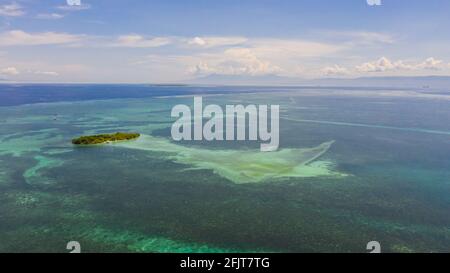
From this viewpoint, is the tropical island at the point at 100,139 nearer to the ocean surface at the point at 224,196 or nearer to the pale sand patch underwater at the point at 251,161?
the ocean surface at the point at 224,196

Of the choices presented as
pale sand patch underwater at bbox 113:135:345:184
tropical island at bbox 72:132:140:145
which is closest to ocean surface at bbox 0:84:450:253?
pale sand patch underwater at bbox 113:135:345:184

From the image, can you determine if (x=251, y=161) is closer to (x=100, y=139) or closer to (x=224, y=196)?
(x=224, y=196)

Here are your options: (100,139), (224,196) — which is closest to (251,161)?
(224,196)

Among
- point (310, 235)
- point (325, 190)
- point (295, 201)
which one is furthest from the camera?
point (325, 190)

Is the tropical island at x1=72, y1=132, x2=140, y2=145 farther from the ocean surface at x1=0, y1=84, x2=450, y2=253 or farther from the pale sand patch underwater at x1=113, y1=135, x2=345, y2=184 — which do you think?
the pale sand patch underwater at x1=113, y1=135, x2=345, y2=184

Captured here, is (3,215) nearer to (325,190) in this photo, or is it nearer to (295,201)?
(295,201)

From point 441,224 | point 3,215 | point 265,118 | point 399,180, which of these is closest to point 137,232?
point 3,215

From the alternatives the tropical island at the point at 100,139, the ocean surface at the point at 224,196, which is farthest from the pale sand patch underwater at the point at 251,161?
the tropical island at the point at 100,139
